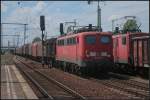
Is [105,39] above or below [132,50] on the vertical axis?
above

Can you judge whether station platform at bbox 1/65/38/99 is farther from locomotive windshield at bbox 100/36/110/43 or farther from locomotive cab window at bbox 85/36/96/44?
locomotive windshield at bbox 100/36/110/43

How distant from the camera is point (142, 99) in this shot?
52.5 feet

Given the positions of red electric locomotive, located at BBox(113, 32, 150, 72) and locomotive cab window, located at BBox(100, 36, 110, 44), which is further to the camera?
locomotive cab window, located at BBox(100, 36, 110, 44)

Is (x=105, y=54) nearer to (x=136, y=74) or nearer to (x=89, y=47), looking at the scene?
(x=89, y=47)

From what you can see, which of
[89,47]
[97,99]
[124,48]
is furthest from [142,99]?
[124,48]

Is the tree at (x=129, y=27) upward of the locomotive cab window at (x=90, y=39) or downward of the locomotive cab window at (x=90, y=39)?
upward

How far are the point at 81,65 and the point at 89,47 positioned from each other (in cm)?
132

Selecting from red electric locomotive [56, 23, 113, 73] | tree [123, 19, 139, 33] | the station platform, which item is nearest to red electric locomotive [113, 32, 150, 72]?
tree [123, 19, 139, 33]

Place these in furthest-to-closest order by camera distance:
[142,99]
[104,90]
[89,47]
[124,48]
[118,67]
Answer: [118,67] < [124,48] < [89,47] < [104,90] < [142,99]

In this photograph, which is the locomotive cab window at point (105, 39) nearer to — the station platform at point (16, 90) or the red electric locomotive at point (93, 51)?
the red electric locomotive at point (93, 51)

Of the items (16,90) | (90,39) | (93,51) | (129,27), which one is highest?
(129,27)

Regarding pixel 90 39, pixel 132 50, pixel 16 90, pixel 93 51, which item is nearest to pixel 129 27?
pixel 132 50

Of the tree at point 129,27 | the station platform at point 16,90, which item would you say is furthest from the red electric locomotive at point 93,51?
the tree at point 129,27

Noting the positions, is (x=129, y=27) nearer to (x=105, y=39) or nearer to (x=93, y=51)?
(x=105, y=39)
